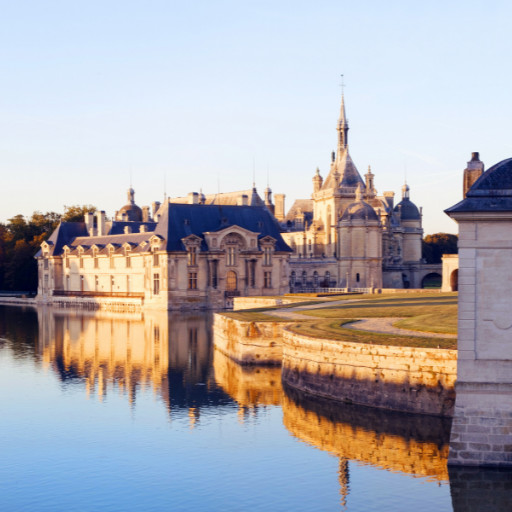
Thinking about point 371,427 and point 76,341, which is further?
point 76,341

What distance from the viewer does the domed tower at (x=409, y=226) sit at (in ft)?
422

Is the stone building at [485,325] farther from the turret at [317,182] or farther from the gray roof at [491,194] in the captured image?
the turret at [317,182]

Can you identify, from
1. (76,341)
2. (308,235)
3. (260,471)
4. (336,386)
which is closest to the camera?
(260,471)

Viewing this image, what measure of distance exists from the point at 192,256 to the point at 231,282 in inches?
224

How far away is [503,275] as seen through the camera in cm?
2047

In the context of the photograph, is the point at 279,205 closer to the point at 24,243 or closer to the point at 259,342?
the point at 24,243

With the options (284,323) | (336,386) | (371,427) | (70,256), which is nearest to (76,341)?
(284,323)

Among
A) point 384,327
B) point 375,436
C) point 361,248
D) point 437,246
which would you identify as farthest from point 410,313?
point 437,246

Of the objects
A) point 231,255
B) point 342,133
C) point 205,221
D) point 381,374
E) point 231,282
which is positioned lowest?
point 381,374

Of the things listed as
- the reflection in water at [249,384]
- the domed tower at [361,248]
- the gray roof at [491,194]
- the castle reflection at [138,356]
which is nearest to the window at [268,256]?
the domed tower at [361,248]

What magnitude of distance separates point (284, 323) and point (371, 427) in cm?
1374

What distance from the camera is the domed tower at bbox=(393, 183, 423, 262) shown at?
5069 inches

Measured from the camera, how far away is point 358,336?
1254 inches

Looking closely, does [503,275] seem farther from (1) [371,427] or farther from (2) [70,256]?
(2) [70,256]
